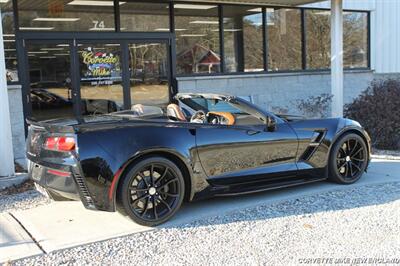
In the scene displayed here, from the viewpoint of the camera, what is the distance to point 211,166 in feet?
16.9

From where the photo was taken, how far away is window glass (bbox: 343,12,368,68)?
1466cm

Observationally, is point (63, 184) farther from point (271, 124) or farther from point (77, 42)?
point (77, 42)

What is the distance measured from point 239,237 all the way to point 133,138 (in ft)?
4.44

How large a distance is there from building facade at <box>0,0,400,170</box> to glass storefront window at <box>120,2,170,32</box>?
0.08 ft

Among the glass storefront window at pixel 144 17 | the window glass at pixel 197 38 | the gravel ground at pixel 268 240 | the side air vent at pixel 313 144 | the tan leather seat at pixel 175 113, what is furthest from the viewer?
the window glass at pixel 197 38

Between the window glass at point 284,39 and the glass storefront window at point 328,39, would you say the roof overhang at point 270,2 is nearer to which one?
the window glass at point 284,39

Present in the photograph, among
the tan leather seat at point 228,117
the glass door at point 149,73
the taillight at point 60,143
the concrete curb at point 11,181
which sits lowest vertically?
the concrete curb at point 11,181

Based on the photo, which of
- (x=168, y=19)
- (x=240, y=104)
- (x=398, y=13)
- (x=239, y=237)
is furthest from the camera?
(x=398, y=13)

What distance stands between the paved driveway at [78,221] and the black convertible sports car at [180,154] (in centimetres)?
16

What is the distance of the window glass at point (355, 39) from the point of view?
1466 cm

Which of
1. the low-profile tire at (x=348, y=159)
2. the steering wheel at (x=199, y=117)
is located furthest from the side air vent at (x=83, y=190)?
the low-profile tire at (x=348, y=159)

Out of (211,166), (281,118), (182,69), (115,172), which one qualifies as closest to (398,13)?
(182,69)

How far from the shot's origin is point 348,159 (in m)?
6.29

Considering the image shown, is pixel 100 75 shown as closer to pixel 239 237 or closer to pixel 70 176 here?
pixel 70 176
